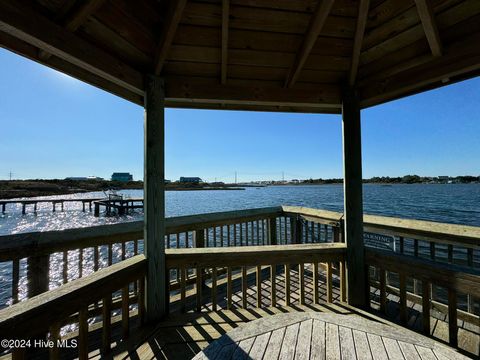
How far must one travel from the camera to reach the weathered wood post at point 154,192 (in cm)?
204

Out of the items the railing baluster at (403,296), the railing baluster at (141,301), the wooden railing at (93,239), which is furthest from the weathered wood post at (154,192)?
the railing baluster at (403,296)

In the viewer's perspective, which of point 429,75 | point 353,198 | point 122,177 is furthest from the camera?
point 122,177

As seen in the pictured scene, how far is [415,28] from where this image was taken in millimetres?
1780

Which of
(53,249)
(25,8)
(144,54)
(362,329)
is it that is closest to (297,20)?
(144,54)

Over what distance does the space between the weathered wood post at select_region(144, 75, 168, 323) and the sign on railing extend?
2.31m

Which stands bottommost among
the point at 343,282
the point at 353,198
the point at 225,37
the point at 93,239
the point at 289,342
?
the point at 343,282

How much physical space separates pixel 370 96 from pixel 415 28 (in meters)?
0.60

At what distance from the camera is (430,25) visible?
63.1 inches

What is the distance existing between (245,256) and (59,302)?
4.68 ft

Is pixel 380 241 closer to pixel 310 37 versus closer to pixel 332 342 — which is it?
pixel 332 342

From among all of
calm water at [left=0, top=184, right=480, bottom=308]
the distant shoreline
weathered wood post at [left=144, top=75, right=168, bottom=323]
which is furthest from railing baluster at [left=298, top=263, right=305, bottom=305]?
the distant shoreline

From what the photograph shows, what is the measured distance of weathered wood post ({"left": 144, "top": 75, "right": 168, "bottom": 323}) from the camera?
2045mm

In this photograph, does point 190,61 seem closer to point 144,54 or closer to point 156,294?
point 144,54

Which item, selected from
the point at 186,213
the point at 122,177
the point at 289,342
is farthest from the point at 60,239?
the point at 122,177
